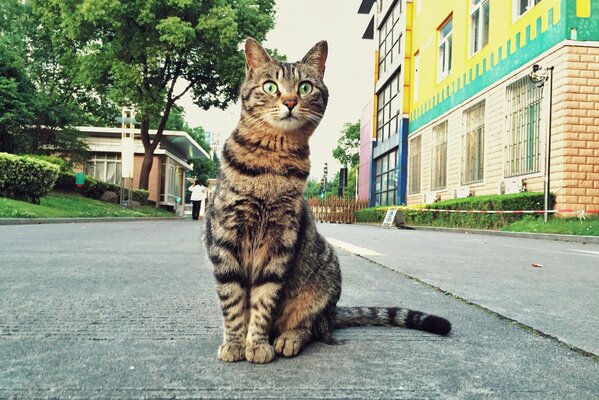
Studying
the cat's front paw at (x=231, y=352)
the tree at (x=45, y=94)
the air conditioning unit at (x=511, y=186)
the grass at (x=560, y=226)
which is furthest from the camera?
the tree at (x=45, y=94)

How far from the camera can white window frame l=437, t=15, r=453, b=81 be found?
76.7 feet

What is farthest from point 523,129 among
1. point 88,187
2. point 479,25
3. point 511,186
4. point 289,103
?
point 88,187

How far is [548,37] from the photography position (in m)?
14.6

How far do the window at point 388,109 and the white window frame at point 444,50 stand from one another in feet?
17.2

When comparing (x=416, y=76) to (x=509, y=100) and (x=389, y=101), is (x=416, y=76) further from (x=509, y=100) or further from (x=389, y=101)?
(x=509, y=100)

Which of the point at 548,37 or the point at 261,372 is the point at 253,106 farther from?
the point at 548,37

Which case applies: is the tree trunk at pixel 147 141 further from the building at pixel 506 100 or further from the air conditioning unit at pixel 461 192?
the air conditioning unit at pixel 461 192

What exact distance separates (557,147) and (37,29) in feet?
113

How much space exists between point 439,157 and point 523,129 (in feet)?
25.6

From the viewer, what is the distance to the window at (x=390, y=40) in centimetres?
3166

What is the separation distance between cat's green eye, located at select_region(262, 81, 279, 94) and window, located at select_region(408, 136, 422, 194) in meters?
24.5

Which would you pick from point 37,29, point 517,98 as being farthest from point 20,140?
point 517,98

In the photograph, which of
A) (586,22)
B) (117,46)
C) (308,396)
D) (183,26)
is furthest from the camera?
(117,46)

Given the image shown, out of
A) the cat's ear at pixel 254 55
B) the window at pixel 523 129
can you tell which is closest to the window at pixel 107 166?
the window at pixel 523 129
